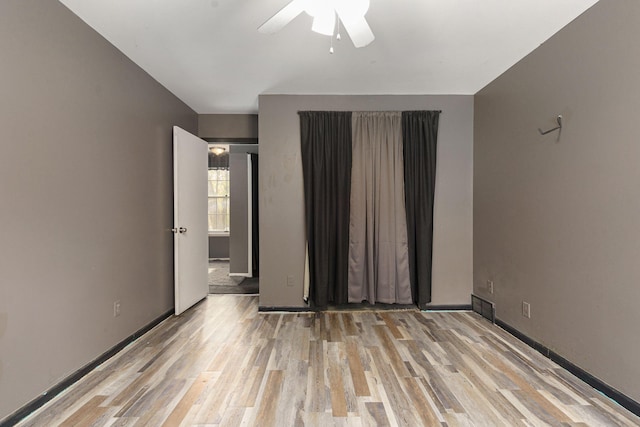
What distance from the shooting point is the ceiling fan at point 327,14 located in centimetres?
149

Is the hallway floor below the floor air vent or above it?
below

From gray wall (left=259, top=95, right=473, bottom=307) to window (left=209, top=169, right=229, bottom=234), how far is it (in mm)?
4053

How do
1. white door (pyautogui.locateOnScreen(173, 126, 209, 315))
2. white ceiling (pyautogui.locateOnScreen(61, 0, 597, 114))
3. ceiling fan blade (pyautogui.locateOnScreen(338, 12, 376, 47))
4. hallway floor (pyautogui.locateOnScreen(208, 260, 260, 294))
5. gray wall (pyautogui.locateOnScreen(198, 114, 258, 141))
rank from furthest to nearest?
1. hallway floor (pyautogui.locateOnScreen(208, 260, 260, 294))
2. gray wall (pyautogui.locateOnScreen(198, 114, 258, 141))
3. white door (pyautogui.locateOnScreen(173, 126, 209, 315))
4. white ceiling (pyautogui.locateOnScreen(61, 0, 597, 114))
5. ceiling fan blade (pyautogui.locateOnScreen(338, 12, 376, 47))

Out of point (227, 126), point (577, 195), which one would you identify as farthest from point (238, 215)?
point (577, 195)

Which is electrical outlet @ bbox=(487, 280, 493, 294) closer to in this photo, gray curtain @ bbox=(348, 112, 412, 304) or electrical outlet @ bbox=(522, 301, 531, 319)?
electrical outlet @ bbox=(522, 301, 531, 319)

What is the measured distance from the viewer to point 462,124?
342 centimetres

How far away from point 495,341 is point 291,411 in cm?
196

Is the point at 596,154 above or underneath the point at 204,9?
underneath

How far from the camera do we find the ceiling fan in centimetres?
149

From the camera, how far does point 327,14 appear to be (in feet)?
5.13

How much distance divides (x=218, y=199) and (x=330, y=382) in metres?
5.90

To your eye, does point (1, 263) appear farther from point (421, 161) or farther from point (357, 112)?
point (421, 161)

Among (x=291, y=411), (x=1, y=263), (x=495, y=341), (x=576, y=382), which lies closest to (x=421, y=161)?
(x=495, y=341)

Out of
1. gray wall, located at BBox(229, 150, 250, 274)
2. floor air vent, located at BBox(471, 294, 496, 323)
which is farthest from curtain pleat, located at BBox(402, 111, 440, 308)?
gray wall, located at BBox(229, 150, 250, 274)
